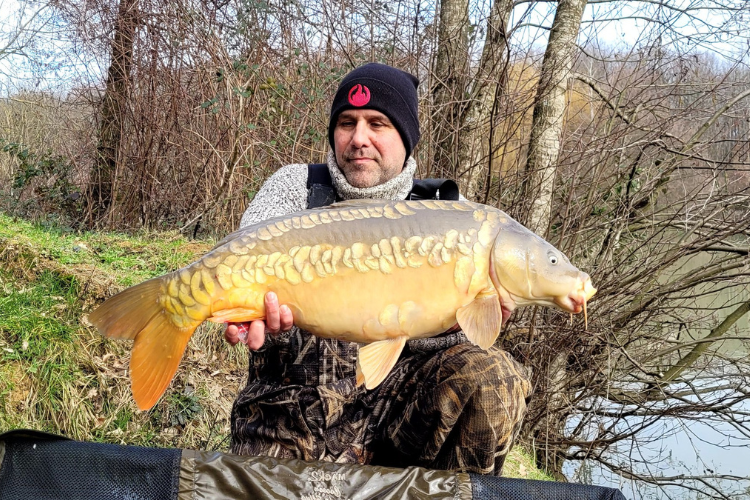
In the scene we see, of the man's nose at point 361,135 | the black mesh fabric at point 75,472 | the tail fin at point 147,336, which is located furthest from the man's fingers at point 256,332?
the man's nose at point 361,135

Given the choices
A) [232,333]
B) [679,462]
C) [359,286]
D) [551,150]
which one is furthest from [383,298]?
[679,462]

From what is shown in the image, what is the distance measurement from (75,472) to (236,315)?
48 centimetres

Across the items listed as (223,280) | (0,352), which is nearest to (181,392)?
(0,352)

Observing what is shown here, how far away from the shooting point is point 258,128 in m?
4.04

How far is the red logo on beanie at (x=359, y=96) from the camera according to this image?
6.24 feet

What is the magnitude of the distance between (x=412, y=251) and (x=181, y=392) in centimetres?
158

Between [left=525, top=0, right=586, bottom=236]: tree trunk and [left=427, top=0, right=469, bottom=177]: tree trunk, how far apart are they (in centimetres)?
36

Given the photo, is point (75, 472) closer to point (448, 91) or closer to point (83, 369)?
point (83, 369)

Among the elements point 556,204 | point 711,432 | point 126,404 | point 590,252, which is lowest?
point 711,432

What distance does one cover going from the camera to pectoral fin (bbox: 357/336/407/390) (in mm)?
1364

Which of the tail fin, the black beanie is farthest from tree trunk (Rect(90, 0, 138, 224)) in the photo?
the tail fin

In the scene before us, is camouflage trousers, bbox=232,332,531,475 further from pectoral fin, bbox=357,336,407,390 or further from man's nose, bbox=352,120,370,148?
man's nose, bbox=352,120,370,148

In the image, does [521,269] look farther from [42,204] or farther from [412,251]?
[42,204]

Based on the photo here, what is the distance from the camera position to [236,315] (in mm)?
1360
